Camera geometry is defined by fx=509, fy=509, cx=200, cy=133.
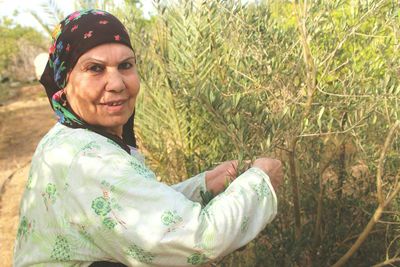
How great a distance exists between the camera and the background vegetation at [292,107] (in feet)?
5.80

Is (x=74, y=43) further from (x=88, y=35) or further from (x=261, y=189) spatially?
(x=261, y=189)

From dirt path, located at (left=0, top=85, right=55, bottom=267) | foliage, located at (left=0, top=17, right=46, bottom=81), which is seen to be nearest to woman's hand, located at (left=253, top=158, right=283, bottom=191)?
dirt path, located at (left=0, top=85, right=55, bottom=267)

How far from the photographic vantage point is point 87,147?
53.2 inches

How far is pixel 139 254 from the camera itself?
128 cm

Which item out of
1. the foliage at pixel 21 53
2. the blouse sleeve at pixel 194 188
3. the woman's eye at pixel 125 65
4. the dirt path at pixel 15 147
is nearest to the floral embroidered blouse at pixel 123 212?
the woman's eye at pixel 125 65

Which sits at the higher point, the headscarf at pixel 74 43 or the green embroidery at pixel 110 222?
the headscarf at pixel 74 43

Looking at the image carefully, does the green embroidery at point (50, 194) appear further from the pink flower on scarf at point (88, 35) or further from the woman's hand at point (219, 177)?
the woman's hand at point (219, 177)

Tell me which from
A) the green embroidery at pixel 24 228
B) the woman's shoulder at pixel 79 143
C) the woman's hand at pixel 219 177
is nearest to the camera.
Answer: the woman's shoulder at pixel 79 143

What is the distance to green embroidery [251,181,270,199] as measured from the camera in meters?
1.35

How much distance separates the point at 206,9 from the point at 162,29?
55cm

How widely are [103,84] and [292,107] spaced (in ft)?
2.34

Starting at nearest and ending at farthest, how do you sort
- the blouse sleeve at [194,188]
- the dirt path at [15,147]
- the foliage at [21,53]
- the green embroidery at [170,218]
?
1. the green embroidery at [170,218]
2. the blouse sleeve at [194,188]
3. the dirt path at [15,147]
4. the foliage at [21,53]

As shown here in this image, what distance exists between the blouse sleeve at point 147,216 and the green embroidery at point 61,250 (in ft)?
0.30

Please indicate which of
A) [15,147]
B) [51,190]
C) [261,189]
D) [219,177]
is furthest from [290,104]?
[15,147]
